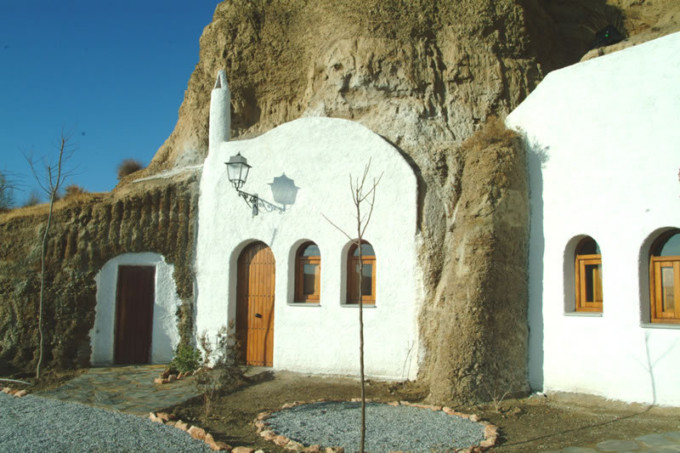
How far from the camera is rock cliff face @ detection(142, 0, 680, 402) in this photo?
8.53 metres

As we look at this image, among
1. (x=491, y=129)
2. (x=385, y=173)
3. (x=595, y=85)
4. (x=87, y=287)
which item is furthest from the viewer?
(x=87, y=287)

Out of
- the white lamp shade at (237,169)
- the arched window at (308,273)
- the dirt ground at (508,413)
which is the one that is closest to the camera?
the dirt ground at (508,413)

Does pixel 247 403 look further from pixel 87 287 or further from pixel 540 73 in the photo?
pixel 540 73

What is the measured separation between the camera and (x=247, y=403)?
888 cm

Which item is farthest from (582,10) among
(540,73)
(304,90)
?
(304,90)

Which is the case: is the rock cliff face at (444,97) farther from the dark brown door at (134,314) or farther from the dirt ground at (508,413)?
the dark brown door at (134,314)

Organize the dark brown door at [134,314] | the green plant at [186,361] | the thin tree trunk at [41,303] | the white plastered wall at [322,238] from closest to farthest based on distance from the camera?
1. the white plastered wall at [322,238]
2. the green plant at [186,361]
3. the thin tree trunk at [41,303]
4. the dark brown door at [134,314]

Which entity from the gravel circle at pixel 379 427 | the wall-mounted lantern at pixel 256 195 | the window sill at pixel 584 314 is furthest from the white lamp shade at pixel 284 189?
the window sill at pixel 584 314

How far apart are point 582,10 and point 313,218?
9.62m

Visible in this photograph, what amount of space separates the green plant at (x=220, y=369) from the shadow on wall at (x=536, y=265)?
194 inches

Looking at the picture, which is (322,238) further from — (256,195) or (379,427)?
(379,427)

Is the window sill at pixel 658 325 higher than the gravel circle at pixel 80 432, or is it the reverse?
the window sill at pixel 658 325

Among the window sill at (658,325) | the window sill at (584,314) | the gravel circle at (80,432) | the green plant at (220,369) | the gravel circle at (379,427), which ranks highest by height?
the window sill at (584,314)

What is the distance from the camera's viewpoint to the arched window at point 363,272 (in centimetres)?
1061
